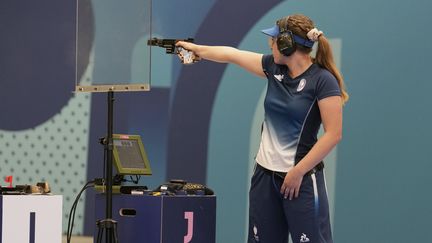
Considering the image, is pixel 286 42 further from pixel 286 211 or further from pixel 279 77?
pixel 286 211

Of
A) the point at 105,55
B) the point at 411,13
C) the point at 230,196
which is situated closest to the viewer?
the point at 105,55

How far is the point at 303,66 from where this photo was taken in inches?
128

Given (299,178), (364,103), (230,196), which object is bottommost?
(230,196)

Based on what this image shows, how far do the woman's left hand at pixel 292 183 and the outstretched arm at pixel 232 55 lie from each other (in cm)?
57

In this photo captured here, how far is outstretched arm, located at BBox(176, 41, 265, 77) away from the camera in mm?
3469

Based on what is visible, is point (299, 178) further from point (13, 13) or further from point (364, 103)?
point (13, 13)

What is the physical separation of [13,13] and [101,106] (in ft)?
3.43

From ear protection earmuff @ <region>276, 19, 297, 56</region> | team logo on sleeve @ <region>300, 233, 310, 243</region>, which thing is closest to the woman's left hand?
team logo on sleeve @ <region>300, 233, 310, 243</region>

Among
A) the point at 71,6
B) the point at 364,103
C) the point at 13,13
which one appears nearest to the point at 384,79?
the point at 364,103

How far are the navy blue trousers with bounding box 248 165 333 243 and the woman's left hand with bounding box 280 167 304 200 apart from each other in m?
0.03

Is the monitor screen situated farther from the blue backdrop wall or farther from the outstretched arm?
the blue backdrop wall

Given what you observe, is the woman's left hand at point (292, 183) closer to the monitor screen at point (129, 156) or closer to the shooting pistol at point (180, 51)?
the shooting pistol at point (180, 51)

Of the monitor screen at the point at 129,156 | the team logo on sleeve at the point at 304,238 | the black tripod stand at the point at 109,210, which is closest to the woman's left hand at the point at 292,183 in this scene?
the team logo on sleeve at the point at 304,238

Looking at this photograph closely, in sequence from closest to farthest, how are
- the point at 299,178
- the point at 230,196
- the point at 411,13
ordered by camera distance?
the point at 299,178
the point at 411,13
the point at 230,196
